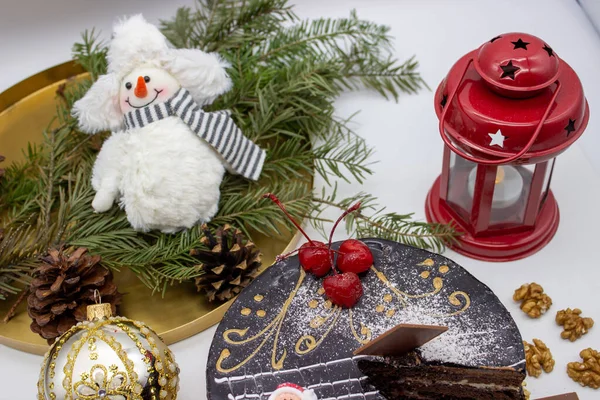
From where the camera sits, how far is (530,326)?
1.49m

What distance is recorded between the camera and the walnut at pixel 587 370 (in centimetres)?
138

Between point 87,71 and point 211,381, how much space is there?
96 centimetres

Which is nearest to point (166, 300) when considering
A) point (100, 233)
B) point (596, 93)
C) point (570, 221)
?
point (100, 233)

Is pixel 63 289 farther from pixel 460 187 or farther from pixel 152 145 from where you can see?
pixel 460 187

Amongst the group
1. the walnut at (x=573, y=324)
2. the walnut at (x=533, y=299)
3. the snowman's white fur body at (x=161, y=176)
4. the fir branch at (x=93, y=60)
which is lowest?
the walnut at (x=573, y=324)

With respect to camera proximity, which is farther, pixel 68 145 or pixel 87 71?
pixel 87 71

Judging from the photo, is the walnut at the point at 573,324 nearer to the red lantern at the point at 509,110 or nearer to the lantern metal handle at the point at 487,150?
the red lantern at the point at 509,110

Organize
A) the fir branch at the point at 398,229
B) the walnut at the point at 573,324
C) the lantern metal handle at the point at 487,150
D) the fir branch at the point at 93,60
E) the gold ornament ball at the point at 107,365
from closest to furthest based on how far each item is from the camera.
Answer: the gold ornament ball at the point at 107,365, the lantern metal handle at the point at 487,150, the walnut at the point at 573,324, the fir branch at the point at 398,229, the fir branch at the point at 93,60

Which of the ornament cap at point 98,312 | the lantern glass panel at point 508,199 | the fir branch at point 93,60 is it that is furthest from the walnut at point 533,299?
the fir branch at point 93,60

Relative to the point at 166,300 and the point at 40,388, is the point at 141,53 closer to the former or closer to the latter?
the point at 166,300

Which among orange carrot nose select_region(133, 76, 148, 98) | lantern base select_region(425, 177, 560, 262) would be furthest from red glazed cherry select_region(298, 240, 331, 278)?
→ orange carrot nose select_region(133, 76, 148, 98)

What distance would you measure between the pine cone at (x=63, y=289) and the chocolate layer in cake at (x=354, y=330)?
28 cm

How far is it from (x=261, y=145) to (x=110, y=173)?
1.23 feet

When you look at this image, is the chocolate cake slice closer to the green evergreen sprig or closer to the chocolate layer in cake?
the chocolate layer in cake
